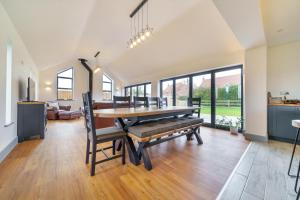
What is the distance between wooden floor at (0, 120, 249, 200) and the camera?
1370mm

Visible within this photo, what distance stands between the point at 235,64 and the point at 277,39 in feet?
3.23

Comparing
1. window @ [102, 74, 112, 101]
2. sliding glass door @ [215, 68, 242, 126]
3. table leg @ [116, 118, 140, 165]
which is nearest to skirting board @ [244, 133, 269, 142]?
sliding glass door @ [215, 68, 242, 126]

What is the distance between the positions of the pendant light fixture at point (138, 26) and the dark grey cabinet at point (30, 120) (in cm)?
276

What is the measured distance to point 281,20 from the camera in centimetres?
250

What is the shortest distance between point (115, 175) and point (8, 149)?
211cm

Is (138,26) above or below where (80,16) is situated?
above

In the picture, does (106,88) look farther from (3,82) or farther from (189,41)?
(3,82)

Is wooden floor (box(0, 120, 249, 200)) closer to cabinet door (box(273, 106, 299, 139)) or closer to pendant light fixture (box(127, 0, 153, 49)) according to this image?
cabinet door (box(273, 106, 299, 139))

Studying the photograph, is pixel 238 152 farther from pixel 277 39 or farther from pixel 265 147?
pixel 277 39

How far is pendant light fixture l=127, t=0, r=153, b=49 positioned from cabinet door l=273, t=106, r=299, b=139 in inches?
138

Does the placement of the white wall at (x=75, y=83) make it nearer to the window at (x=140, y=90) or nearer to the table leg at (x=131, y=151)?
the window at (x=140, y=90)

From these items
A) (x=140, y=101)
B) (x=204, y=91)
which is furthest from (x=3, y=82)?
(x=204, y=91)

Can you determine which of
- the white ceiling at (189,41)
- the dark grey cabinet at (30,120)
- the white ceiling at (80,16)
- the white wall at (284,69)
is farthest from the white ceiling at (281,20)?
the dark grey cabinet at (30,120)

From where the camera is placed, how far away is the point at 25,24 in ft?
8.84
